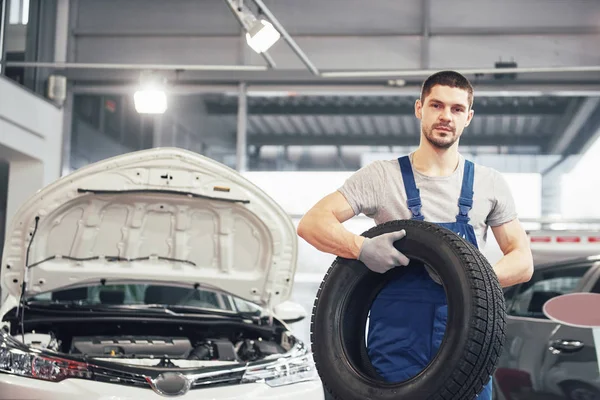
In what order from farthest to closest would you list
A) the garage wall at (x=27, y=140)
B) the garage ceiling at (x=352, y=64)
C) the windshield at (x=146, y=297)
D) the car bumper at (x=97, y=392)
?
the garage ceiling at (x=352, y=64)
the garage wall at (x=27, y=140)
the windshield at (x=146, y=297)
the car bumper at (x=97, y=392)

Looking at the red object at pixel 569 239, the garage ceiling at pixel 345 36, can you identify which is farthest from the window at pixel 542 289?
the garage ceiling at pixel 345 36

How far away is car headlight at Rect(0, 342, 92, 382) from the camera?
400 cm

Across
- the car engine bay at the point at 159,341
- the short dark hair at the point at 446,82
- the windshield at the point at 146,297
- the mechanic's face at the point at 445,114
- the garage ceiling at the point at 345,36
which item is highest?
the garage ceiling at the point at 345,36

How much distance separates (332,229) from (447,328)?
1.40 ft

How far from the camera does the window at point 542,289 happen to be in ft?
15.1

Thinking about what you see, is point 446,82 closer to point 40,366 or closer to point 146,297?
point 40,366

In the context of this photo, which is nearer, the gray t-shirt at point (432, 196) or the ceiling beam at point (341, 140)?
the gray t-shirt at point (432, 196)

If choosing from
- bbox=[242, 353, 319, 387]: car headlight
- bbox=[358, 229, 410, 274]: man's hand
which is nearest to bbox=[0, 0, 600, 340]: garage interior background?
bbox=[242, 353, 319, 387]: car headlight

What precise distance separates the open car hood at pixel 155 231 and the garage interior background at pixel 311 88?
11.5 feet

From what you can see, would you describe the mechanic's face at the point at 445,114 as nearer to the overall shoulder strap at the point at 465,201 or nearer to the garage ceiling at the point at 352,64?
the overall shoulder strap at the point at 465,201

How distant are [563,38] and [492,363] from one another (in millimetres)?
6949

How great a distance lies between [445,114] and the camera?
253cm

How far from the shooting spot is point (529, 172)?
8375mm

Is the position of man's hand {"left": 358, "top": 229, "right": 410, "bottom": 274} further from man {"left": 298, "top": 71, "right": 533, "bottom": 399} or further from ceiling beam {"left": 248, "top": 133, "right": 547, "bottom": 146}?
ceiling beam {"left": 248, "top": 133, "right": 547, "bottom": 146}
